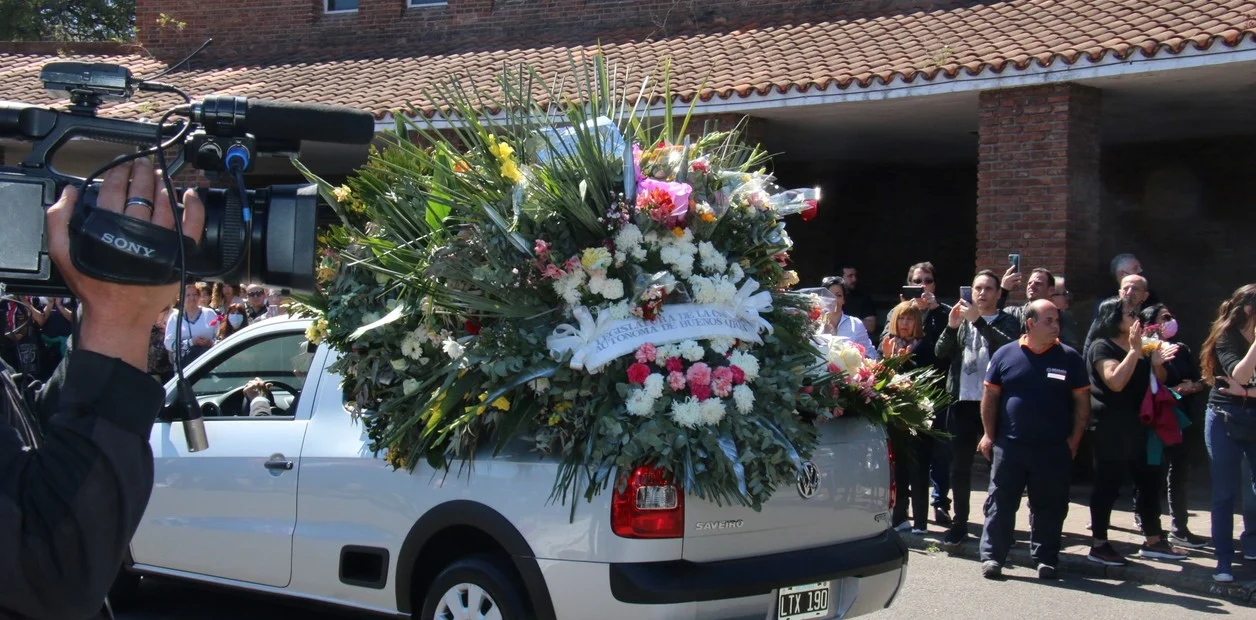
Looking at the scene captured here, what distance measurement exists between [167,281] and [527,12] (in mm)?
15404

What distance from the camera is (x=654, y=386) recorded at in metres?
4.44

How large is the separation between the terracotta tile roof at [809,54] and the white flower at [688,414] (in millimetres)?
4639

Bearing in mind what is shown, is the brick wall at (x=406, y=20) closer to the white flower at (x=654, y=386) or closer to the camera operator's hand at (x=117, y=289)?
the white flower at (x=654, y=386)

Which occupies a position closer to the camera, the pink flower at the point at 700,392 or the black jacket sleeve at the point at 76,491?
the black jacket sleeve at the point at 76,491

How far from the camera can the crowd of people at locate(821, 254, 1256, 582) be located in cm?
743

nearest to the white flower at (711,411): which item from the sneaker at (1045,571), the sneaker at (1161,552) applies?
the sneaker at (1045,571)

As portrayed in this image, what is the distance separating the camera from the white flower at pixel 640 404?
442cm

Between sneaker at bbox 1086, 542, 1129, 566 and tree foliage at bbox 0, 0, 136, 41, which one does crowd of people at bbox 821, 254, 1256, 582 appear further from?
tree foliage at bbox 0, 0, 136, 41

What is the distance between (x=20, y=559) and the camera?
172 cm

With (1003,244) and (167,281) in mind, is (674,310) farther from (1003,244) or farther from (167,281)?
(1003,244)

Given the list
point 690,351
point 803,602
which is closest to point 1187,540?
point 803,602

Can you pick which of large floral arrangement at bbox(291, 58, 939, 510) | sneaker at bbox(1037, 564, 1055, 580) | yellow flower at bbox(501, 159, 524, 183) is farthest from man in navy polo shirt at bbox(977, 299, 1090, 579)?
yellow flower at bbox(501, 159, 524, 183)

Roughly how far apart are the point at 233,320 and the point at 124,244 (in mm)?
10262

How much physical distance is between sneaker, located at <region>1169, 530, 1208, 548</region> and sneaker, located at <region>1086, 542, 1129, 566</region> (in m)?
0.79
